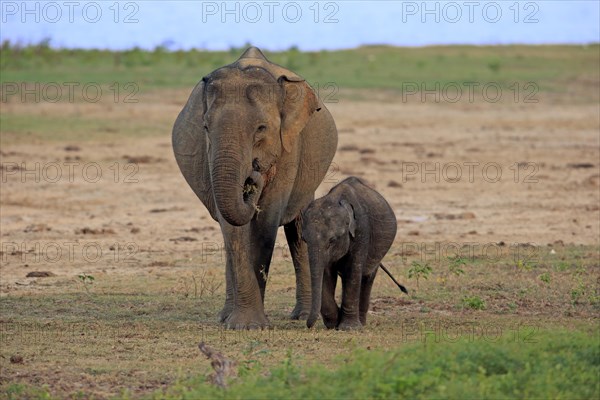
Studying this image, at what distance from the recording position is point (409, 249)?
56.0ft

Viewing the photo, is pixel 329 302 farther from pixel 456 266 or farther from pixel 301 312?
pixel 456 266

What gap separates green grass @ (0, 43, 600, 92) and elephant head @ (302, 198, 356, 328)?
73.5ft

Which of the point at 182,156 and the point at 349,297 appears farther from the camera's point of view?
the point at 182,156

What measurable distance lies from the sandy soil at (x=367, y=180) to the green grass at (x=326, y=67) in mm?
4757

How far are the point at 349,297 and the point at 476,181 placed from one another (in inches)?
515

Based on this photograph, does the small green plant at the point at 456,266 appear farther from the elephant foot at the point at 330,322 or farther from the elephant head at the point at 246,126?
the elephant head at the point at 246,126

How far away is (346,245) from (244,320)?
110 centimetres

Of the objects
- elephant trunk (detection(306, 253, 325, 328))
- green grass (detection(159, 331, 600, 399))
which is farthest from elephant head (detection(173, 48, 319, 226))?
green grass (detection(159, 331, 600, 399))

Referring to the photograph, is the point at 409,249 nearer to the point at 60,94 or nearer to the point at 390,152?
the point at 390,152

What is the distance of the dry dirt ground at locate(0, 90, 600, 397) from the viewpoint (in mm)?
16578

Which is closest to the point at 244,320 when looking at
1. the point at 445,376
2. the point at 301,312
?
the point at 301,312

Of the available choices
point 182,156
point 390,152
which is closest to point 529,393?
point 182,156

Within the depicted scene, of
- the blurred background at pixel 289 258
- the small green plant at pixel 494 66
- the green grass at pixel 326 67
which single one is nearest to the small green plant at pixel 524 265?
the blurred background at pixel 289 258

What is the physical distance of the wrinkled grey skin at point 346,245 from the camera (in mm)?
11148
